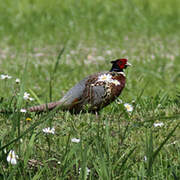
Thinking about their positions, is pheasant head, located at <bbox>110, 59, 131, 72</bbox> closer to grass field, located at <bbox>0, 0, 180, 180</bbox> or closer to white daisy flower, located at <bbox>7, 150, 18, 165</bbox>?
grass field, located at <bbox>0, 0, 180, 180</bbox>

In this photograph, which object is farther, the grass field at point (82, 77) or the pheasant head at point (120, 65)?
the pheasant head at point (120, 65)

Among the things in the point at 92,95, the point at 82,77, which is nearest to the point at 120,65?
the point at 92,95

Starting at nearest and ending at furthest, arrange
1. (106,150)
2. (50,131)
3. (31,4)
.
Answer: (106,150) < (50,131) < (31,4)

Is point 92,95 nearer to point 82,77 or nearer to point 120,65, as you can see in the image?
point 120,65

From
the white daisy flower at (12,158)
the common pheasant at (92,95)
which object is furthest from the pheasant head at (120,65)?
the white daisy flower at (12,158)

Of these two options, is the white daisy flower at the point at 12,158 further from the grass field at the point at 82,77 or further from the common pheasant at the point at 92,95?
the common pheasant at the point at 92,95

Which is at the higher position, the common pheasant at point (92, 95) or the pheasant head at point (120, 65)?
the pheasant head at point (120, 65)

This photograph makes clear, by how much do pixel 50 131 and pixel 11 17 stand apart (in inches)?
446

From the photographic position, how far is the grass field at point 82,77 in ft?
11.1

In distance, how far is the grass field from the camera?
3.38m

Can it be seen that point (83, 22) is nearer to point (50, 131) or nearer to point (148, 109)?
point (148, 109)

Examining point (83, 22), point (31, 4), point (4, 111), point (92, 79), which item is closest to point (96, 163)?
point (4, 111)

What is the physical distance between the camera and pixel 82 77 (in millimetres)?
8641

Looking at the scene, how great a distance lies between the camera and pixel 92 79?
570 cm
